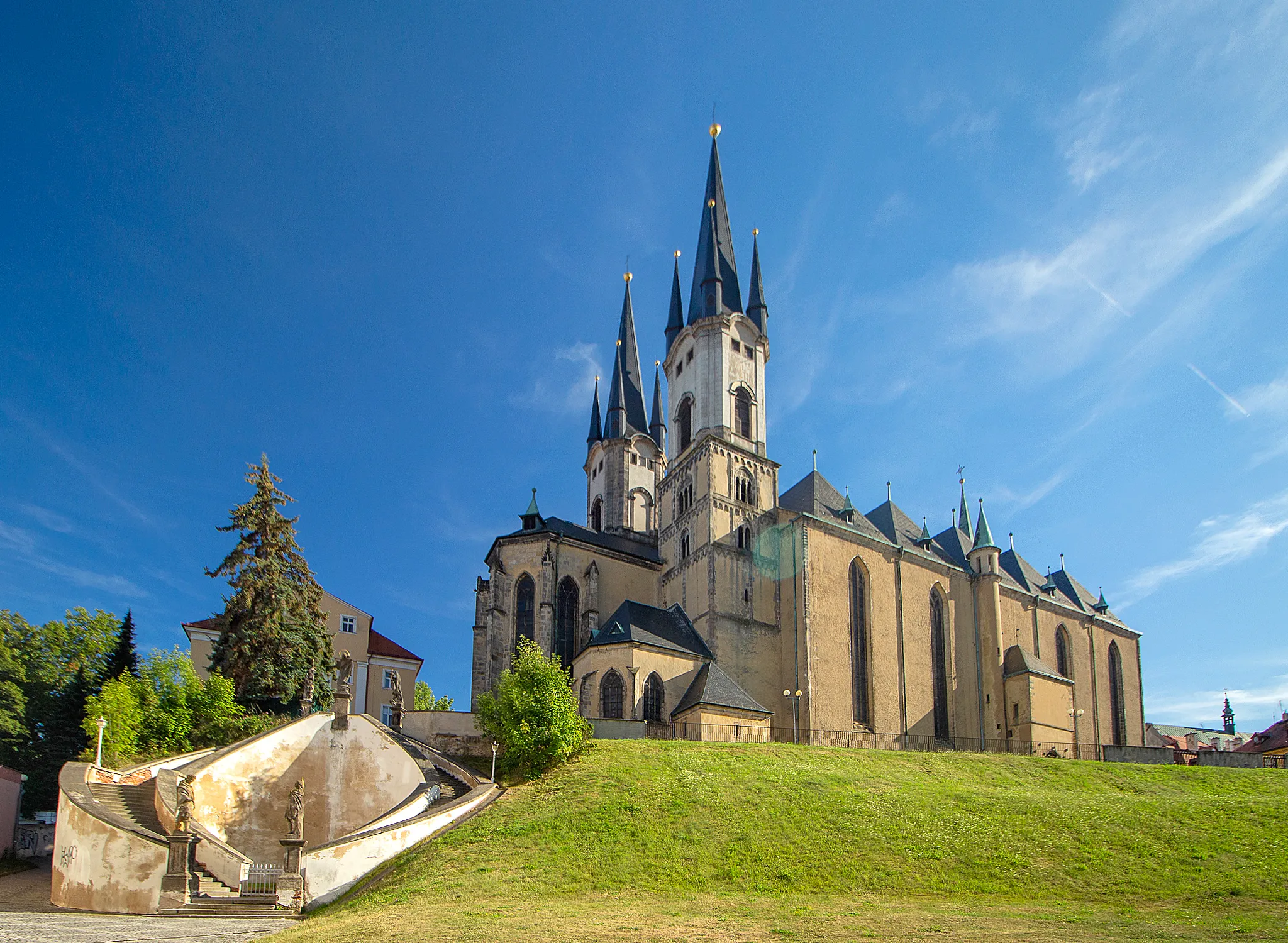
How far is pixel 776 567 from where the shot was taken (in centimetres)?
4709

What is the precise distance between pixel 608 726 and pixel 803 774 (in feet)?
29.4

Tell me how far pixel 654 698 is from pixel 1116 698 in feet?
116

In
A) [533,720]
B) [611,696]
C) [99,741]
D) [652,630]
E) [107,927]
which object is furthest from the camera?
[652,630]

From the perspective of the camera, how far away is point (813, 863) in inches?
869

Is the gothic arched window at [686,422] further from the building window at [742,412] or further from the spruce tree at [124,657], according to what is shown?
the spruce tree at [124,657]

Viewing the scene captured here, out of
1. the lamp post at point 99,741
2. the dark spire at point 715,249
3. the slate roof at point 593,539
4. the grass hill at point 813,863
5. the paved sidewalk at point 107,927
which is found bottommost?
the paved sidewalk at point 107,927

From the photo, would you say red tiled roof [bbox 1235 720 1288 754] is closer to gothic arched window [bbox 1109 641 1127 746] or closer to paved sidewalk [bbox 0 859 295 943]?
gothic arched window [bbox 1109 641 1127 746]

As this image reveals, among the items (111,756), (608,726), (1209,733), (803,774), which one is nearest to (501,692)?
(608,726)

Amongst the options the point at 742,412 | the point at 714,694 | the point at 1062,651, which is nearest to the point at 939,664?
the point at 1062,651

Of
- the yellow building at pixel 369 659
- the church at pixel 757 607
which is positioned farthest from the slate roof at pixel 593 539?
the yellow building at pixel 369 659

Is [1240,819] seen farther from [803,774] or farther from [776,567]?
[776,567]

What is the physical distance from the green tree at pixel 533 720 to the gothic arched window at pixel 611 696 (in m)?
6.85

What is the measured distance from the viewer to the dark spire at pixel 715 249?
53500mm

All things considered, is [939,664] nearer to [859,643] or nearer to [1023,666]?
[1023,666]
